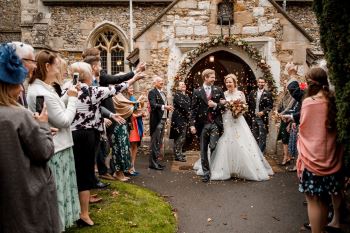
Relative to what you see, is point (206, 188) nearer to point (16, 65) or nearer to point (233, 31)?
point (16, 65)

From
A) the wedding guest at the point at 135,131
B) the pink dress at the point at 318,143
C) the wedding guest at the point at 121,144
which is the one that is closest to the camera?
the pink dress at the point at 318,143

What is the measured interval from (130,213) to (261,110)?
5833 mm

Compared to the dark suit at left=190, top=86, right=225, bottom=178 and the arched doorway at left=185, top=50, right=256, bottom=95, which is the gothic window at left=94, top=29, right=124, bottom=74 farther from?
the dark suit at left=190, top=86, right=225, bottom=178

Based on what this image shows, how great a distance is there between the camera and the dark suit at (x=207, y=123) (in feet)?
24.8

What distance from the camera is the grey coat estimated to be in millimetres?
2479

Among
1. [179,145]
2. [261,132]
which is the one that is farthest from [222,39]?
[179,145]

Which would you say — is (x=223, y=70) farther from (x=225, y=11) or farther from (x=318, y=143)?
(x=318, y=143)

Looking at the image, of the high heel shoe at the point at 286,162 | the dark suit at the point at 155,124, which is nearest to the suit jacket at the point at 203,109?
the dark suit at the point at 155,124

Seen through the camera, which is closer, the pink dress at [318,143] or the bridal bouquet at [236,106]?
the pink dress at [318,143]

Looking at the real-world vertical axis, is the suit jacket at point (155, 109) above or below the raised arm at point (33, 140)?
below

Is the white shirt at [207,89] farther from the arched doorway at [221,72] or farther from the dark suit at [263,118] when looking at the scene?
the arched doorway at [221,72]

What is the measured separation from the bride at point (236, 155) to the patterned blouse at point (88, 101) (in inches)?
138

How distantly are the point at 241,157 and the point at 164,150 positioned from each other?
3726mm

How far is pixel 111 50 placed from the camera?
699 inches
